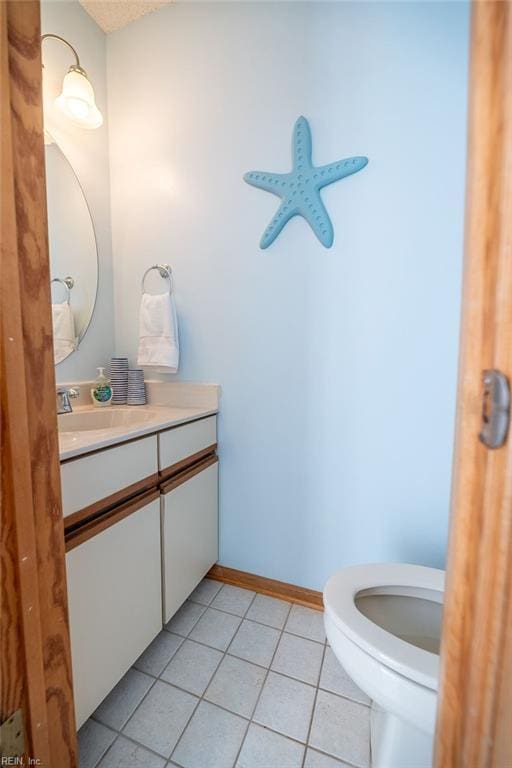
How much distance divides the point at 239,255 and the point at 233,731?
5.11 feet

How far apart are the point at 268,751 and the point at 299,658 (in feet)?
0.95

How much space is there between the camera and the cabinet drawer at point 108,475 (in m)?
0.69

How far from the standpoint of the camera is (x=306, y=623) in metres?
1.19

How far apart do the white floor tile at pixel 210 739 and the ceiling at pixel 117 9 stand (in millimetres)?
2578

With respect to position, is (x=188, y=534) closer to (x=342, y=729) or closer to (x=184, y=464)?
(x=184, y=464)

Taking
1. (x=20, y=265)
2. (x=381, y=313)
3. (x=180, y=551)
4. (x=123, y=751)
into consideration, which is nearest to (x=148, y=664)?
(x=123, y=751)

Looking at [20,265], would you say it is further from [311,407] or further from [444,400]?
[444,400]

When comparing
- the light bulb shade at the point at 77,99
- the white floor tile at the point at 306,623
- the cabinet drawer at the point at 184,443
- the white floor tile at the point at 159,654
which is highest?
the light bulb shade at the point at 77,99

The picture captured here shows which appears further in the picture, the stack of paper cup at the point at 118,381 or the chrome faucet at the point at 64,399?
the stack of paper cup at the point at 118,381

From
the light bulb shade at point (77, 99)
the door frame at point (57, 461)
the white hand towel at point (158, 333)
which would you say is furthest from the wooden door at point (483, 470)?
the light bulb shade at point (77, 99)

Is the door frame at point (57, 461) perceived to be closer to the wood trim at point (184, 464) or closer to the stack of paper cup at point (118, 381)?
the wood trim at point (184, 464)

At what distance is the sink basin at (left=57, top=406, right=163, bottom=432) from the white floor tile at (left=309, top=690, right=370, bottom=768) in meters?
1.05

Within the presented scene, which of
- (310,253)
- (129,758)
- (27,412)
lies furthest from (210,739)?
(310,253)

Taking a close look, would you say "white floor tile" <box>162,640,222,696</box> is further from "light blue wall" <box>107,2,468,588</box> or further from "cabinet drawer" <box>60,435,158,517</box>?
"cabinet drawer" <box>60,435,158,517</box>
